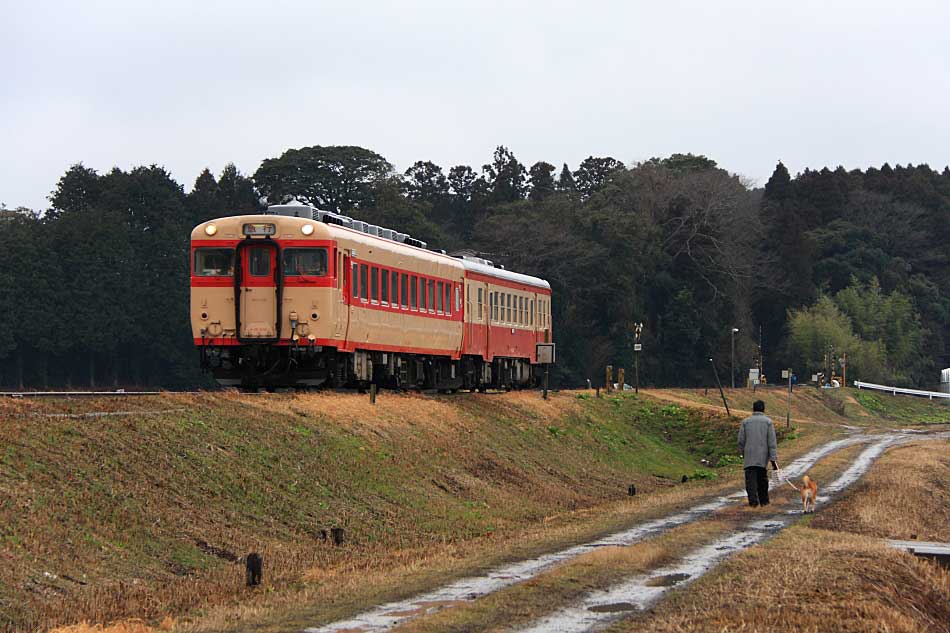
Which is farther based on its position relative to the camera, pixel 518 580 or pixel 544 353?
pixel 544 353

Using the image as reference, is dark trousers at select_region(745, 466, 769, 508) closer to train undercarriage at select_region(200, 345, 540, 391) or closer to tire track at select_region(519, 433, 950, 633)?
tire track at select_region(519, 433, 950, 633)

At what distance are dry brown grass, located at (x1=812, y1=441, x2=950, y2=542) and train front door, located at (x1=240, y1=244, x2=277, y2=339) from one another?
11.3 m

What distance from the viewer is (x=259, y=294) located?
27.5 metres

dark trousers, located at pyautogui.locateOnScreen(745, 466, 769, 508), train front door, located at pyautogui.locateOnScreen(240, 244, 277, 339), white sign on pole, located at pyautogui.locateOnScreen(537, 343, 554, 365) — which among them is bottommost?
dark trousers, located at pyautogui.locateOnScreen(745, 466, 769, 508)

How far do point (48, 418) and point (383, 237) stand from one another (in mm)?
15192

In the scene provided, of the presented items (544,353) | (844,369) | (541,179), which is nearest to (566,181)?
(541,179)

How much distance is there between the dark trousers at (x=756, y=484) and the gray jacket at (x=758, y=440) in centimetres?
28

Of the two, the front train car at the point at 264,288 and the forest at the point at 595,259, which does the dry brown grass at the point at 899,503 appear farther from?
the forest at the point at 595,259

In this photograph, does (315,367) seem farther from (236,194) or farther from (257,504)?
(236,194)

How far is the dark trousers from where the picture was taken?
21953mm

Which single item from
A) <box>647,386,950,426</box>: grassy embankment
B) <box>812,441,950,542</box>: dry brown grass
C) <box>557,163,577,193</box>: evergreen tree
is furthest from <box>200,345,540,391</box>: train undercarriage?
<box>557,163,577,193</box>: evergreen tree

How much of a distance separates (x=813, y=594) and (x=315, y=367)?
16.5m

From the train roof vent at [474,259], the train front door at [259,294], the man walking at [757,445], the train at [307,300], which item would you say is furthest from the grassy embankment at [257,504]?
the train roof vent at [474,259]

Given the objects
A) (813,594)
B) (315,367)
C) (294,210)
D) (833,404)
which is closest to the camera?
(813,594)
